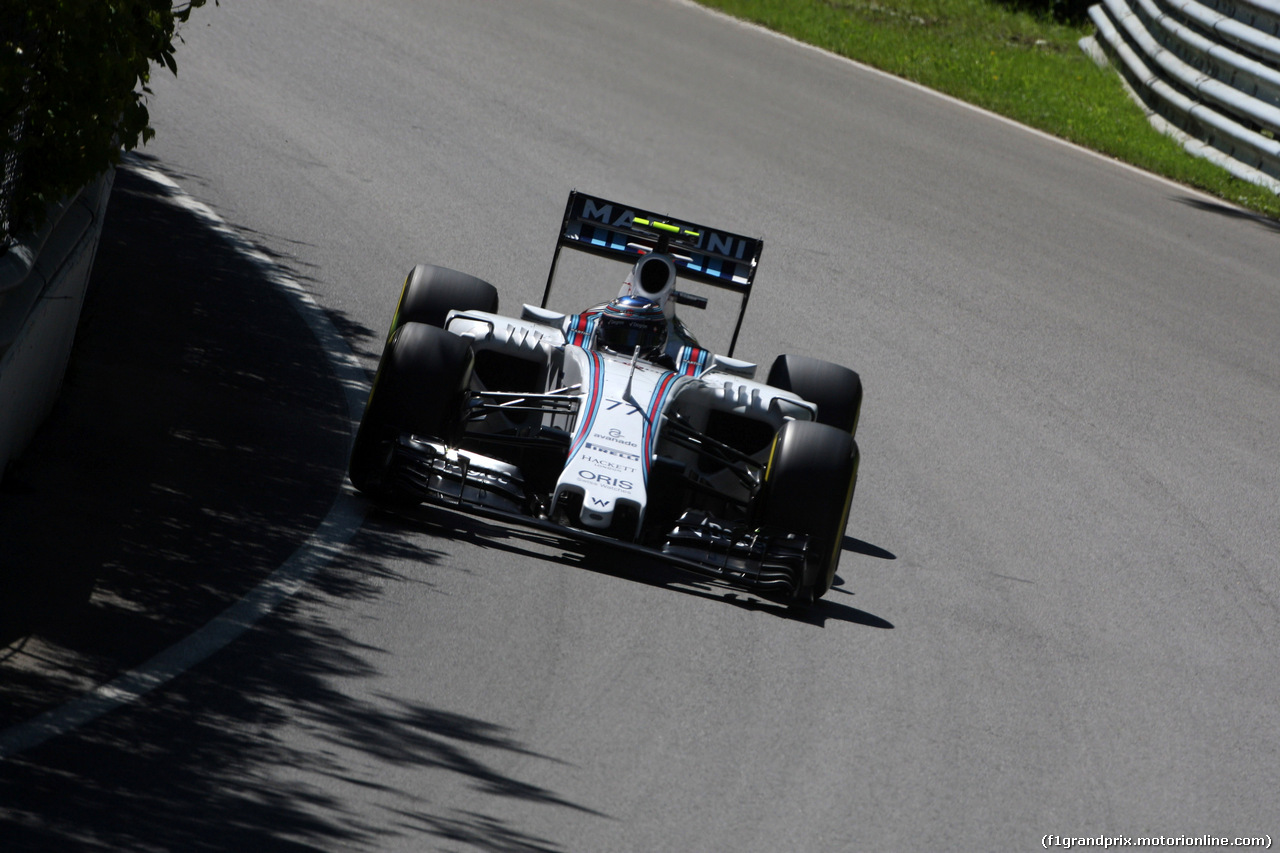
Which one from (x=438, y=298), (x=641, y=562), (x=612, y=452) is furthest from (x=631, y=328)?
(x=641, y=562)

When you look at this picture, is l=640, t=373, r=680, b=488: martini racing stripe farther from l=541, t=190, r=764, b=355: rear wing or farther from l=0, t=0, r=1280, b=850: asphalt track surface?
l=541, t=190, r=764, b=355: rear wing

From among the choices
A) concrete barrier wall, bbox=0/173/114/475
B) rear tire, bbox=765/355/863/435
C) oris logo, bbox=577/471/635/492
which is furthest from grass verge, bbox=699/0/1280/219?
concrete barrier wall, bbox=0/173/114/475

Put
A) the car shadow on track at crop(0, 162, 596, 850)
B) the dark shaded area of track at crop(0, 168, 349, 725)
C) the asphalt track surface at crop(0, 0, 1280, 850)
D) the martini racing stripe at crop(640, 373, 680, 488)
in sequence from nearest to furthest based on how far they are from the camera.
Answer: the car shadow on track at crop(0, 162, 596, 850)
the asphalt track surface at crop(0, 0, 1280, 850)
the dark shaded area of track at crop(0, 168, 349, 725)
the martini racing stripe at crop(640, 373, 680, 488)

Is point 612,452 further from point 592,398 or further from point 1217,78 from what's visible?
point 1217,78

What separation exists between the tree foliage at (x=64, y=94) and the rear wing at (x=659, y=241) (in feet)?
9.49

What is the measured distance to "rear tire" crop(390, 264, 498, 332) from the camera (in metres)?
8.62

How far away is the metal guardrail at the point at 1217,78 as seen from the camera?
17.7m

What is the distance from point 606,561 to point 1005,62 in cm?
1623

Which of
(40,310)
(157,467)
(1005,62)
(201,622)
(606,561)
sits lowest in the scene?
(201,622)

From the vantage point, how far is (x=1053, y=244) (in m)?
15.1

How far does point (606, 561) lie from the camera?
7418mm

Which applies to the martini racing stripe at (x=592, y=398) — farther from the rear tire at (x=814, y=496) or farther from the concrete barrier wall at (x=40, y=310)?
the concrete barrier wall at (x=40, y=310)

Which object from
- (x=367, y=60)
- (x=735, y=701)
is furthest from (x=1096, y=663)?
(x=367, y=60)

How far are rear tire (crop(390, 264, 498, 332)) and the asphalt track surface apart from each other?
0.67 m
